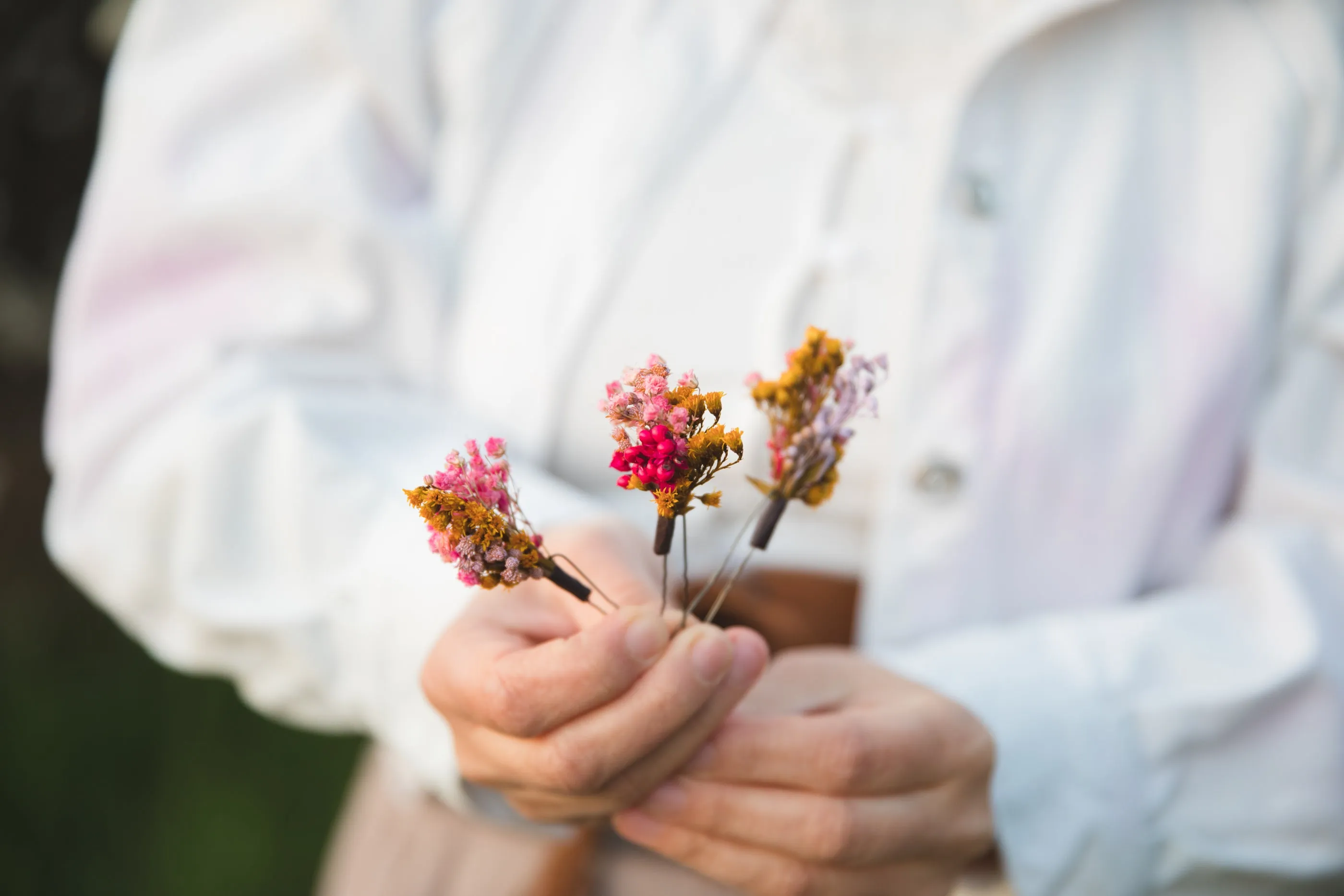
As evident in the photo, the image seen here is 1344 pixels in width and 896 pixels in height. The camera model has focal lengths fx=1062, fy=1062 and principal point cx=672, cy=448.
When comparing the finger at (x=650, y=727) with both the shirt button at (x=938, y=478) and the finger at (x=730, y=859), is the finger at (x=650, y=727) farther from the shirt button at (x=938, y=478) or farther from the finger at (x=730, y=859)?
the shirt button at (x=938, y=478)

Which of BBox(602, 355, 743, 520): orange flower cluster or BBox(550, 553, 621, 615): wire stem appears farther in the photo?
BBox(550, 553, 621, 615): wire stem

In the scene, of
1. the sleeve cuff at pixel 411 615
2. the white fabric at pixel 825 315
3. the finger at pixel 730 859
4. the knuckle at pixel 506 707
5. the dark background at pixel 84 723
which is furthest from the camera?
the dark background at pixel 84 723

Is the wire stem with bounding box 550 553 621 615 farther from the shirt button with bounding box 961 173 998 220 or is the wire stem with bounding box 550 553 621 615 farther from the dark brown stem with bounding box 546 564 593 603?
the shirt button with bounding box 961 173 998 220

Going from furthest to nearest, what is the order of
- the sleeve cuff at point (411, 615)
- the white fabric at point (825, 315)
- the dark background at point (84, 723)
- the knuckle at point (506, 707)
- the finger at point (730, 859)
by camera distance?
1. the dark background at point (84, 723)
2. the white fabric at point (825, 315)
3. the sleeve cuff at point (411, 615)
4. the finger at point (730, 859)
5. the knuckle at point (506, 707)

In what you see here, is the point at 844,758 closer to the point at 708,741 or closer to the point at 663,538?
the point at 708,741

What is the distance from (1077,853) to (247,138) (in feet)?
3.02

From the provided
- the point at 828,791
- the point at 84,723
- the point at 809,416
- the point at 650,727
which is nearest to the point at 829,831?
the point at 828,791

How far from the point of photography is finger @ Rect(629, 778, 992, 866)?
0.64 metres

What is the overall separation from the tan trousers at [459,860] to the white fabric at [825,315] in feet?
0.41

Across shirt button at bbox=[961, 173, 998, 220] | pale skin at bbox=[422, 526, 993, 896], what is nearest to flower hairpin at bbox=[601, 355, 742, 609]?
pale skin at bbox=[422, 526, 993, 896]

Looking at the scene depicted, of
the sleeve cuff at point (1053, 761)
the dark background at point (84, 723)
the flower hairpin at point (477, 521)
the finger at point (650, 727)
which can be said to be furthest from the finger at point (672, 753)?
the dark background at point (84, 723)

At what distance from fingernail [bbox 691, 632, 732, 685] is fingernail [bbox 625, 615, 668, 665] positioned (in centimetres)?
2

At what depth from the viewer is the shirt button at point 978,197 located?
0.88 metres

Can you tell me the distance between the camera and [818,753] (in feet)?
2.09
